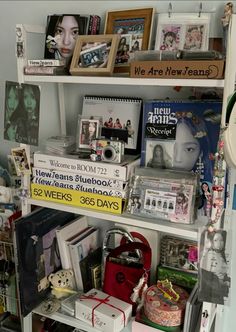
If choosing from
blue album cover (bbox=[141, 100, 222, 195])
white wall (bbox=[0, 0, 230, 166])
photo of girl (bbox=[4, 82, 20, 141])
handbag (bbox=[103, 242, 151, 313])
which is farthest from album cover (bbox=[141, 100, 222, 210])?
photo of girl (bbox=[4, 82, 20, 141])

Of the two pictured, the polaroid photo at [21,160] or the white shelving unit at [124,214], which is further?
the polaroid photo at [21,160]

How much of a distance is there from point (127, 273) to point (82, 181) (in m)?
0.34

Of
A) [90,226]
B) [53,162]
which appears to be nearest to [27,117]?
[53,162]

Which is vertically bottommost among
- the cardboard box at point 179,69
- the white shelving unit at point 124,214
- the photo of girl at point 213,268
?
the photo of girl at point 213,268

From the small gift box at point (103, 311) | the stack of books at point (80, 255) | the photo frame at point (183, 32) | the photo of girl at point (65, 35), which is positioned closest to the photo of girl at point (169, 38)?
the photo frame at point (183, 32)

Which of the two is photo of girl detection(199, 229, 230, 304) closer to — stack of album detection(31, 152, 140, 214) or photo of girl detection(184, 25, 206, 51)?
stack of album detection(31, 152, 140, 214)

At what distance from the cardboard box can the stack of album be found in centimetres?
28

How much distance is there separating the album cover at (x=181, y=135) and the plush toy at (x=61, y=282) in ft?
1.63

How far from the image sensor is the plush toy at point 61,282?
133 centimetres

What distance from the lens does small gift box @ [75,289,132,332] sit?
1.16 m

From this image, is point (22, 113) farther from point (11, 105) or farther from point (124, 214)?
point (124, 214)

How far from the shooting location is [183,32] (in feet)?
3.73

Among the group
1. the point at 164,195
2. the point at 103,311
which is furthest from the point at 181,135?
the point at 103,311

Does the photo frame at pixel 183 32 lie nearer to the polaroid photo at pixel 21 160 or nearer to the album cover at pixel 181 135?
the album cover at pixel 181 135
